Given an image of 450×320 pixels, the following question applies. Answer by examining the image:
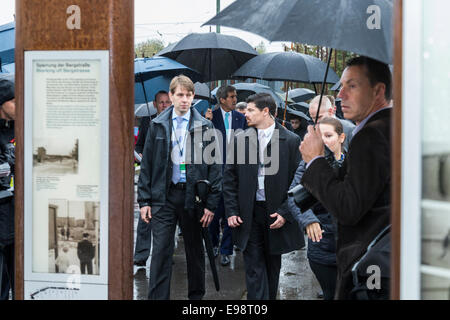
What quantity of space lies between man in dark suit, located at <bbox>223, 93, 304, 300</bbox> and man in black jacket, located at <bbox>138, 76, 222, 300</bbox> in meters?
0.31

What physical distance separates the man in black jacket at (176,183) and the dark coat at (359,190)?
2275mm

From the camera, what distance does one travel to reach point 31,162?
2.97m

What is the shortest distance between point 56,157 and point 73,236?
399mm

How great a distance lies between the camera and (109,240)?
293cm

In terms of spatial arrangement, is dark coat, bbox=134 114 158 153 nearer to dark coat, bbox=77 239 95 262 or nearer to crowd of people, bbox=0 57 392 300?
crowd of people, bbox=0 57 392 300

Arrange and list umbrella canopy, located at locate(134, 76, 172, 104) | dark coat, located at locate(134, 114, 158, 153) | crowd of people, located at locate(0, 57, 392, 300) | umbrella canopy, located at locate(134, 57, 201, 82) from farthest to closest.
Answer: umbrella canopy, located at locate(134, 76, 172, 104) → dark coat, located at locate(134, 114, 158, 153) → umbrella canopy, located at locate(134, 57, 201, 82) → crowd of people, located at locate(0, 57, 392, 300)

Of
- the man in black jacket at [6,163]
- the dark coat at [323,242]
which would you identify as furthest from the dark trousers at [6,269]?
the dark coat at [323,242]

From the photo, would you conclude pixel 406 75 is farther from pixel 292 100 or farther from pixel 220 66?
pixel 292 100

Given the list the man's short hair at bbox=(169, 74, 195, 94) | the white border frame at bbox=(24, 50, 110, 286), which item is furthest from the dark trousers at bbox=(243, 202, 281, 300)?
the white border frame at bbox=(24, 50, 110, 286)

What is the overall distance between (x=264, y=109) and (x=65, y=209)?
2620mm

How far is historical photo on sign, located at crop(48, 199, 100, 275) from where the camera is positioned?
2945 millimetres

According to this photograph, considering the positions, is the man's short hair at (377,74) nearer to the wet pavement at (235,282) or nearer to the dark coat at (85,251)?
the dark coat at (85,251)

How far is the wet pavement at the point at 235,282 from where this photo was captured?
6.05 meters
